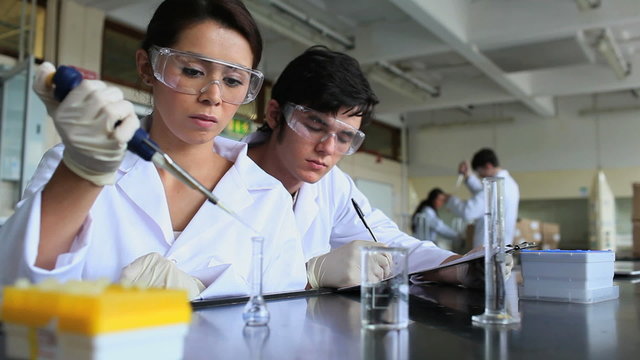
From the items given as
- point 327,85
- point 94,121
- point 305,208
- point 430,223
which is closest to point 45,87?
point 94,121

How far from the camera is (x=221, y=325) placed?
0.73 metres

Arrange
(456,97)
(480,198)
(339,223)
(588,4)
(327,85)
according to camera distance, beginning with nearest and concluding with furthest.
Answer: (327,85) → (339,223) → (588,4) → (480,198) → (456,97)

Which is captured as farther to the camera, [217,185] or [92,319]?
[217,185]

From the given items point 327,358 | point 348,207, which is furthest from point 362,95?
point 327,358

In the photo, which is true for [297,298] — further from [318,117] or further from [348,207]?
[348,207]

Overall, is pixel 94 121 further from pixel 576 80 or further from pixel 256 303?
pixel 576 80

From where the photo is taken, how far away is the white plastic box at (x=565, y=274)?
1058mm

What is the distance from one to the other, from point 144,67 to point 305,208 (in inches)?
25.4

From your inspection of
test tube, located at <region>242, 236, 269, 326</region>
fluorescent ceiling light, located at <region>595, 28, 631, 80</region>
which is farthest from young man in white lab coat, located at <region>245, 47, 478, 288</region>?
fluorescent ceiling light, located at <region>595, 28, 631, 80</region>

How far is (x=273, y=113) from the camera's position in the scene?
175 cm

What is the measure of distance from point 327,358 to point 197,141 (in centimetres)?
78

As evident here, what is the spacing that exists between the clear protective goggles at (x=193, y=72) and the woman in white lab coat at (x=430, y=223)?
587 cm

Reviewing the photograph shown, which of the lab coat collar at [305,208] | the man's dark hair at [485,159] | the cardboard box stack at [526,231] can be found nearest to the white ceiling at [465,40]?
the man's dark hair at [485,159]

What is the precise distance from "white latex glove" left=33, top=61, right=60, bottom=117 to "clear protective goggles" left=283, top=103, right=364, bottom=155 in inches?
33.8
